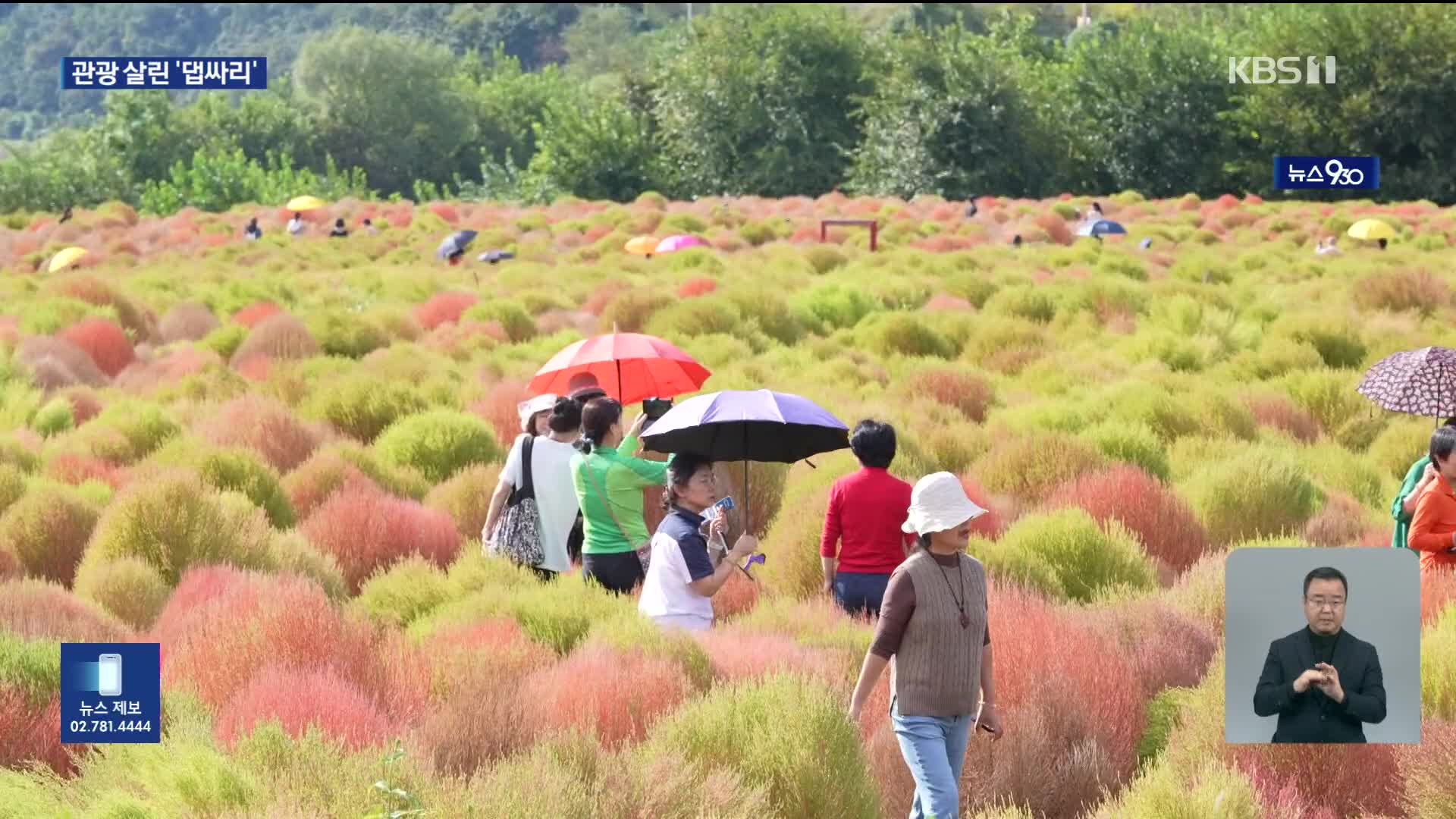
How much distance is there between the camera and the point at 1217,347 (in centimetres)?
1758

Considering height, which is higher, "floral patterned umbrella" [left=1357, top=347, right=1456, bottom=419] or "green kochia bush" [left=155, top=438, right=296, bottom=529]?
"floral patterned umbrella" [left=1357, top=347, right=1456, bottom=419]

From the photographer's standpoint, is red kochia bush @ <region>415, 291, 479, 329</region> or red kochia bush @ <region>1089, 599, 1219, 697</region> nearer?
red kochia bush @ <region>1089, 599, 1219, 697</region>

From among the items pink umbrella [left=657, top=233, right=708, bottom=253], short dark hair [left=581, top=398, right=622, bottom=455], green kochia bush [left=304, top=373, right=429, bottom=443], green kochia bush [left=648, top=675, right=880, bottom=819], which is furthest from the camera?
pink umbrella [left=657, top=233, right=708, bottom=253]

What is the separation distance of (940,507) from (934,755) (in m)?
0.78

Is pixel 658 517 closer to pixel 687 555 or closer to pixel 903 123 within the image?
pixel 687 555

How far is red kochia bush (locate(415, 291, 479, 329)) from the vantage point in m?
20.7

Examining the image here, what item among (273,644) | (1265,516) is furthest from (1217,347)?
(273,644)

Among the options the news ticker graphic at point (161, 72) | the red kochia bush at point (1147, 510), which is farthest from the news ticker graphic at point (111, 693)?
the red kochia bush at point (1147, 510)

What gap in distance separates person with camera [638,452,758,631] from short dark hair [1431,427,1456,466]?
284 centimetres

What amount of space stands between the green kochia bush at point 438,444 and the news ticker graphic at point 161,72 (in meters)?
2.89

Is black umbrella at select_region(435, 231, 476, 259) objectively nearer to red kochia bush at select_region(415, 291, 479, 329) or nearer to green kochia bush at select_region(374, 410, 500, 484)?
red kochia bush at select_region(415, 291, 479, 329)

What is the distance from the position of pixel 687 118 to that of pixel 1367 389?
47.0 meters

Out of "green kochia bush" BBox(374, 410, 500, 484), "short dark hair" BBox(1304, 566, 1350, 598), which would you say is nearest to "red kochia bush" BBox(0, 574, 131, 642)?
"green kochia bush" BBox(374, 410, 500, 484)

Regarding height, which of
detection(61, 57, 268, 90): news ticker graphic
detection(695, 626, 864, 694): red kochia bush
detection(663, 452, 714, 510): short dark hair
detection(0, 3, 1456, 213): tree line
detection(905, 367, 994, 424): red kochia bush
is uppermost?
detection(0, 3, 1456, 213): tree line
